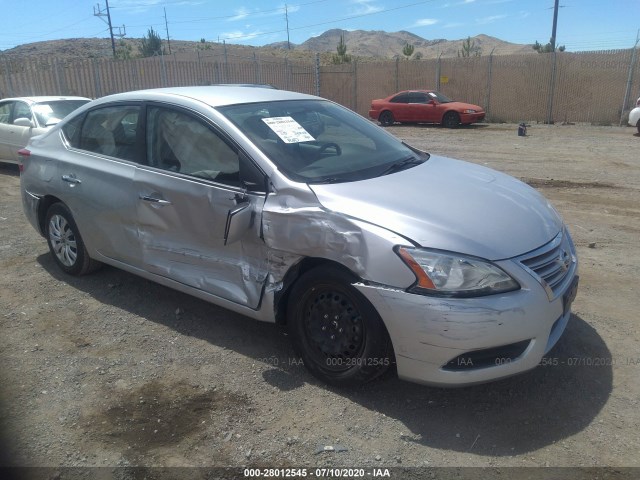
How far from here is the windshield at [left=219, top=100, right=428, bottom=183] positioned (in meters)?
3.57

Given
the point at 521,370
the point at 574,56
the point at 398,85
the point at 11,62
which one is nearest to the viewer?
the point at 521,370

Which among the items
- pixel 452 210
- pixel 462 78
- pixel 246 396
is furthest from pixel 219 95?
pixel 462 78

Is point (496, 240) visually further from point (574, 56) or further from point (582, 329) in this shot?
point (574, 56)

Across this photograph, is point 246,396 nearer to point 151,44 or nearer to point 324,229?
point 324,229

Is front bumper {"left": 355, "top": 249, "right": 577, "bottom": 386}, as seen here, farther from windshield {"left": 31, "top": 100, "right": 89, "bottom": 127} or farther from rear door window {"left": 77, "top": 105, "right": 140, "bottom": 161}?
windshield {"left": 31, "top": 100, "right": 89, "bottom": 127}

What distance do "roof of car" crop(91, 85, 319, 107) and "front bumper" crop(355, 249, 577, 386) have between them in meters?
1.90

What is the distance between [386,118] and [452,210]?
20.0 meters

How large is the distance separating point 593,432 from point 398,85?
25.5 meters

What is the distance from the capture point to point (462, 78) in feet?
80.8

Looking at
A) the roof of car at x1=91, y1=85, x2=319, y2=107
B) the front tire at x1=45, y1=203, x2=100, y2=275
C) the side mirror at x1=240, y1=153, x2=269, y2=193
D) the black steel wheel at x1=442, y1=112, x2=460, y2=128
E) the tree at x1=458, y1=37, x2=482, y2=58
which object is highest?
the tree at x1=458, y1=37, x2=482, y2=58

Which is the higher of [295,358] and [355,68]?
[355,68]

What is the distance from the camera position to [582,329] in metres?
3.96

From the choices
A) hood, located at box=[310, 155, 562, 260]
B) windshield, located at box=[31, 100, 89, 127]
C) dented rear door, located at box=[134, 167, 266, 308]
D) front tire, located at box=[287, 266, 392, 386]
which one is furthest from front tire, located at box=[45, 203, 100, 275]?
windshield, located at box=[31, 100, 89, 127]

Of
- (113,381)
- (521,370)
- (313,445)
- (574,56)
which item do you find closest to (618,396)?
(521,370)
